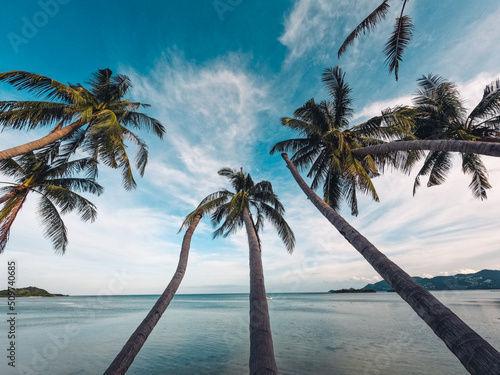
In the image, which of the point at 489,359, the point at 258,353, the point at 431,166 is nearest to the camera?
the point at 489,359

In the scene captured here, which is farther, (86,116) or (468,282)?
(468,282)

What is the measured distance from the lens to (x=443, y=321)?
298 cm

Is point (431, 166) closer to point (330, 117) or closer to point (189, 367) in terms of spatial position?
point (330, 117)

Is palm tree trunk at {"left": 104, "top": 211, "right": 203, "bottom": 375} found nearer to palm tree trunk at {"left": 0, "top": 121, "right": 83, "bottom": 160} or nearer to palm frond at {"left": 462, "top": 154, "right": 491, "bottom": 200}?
palm tree trunk at {"left": 0, "top": 121, "right": 83, "bottom": 160}

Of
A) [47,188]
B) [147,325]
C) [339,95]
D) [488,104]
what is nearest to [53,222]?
[47,188]

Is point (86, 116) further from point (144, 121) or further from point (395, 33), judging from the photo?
point (395, 33)

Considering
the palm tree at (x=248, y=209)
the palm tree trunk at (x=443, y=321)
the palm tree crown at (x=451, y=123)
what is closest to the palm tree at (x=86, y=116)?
the palm tree at (x=248, y=209)

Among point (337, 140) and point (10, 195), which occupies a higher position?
point (337, 140)

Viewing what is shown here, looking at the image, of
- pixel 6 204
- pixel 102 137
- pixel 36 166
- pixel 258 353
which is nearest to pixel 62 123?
pixel 102 137

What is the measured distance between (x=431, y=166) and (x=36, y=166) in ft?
69.7

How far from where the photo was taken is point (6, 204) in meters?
9.15

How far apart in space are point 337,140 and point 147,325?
9811 millimetres

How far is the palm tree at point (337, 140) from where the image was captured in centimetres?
973

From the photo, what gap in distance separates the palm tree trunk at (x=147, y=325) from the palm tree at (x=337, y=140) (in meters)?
7.16
